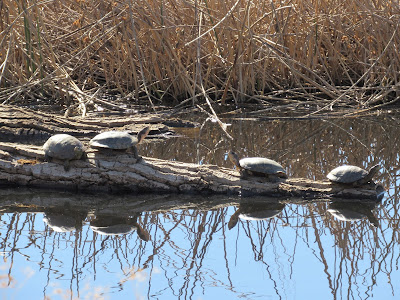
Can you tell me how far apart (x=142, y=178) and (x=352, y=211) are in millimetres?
1059

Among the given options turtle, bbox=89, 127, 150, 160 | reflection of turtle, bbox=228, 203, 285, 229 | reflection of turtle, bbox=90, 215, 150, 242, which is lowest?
reflection of turtle, bbox=90, 215, 150, 242

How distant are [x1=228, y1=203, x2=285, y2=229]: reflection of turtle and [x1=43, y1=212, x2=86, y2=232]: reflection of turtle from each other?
662 mm

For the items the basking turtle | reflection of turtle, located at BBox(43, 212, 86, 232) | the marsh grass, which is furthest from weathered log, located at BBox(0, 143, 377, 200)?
the marsh grass

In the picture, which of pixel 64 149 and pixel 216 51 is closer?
pixel 64 149

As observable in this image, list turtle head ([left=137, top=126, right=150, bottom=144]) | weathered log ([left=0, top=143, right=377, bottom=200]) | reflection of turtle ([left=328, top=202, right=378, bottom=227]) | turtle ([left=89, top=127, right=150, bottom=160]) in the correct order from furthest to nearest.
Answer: turtle head ([left=137, top=126, right=150, bottom=144])
turtle ([left=89, top=127, right=150, bottom=160])
weathered log ([left=0, top=143, right=377, bottom=200])
reflection of turtle ([left=328, top=202, right=378, bottom=227])

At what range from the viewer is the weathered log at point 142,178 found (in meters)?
3.33

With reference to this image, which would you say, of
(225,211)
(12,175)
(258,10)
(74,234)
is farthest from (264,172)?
(258,10)

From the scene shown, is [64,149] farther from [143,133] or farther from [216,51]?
[216,51]

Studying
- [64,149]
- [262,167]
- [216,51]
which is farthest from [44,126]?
[262,167]

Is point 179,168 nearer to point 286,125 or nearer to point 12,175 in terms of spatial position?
point 12,175

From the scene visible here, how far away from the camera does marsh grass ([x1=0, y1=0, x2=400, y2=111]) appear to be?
5758 millimetres

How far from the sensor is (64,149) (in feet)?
11.1

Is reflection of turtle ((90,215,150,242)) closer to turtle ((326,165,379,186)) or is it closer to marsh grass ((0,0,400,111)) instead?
turtle ((326,165,379,186))

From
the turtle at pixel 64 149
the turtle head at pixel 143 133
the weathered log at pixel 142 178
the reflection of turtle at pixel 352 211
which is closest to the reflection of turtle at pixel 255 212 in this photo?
the weathered log at pixel 142 178
